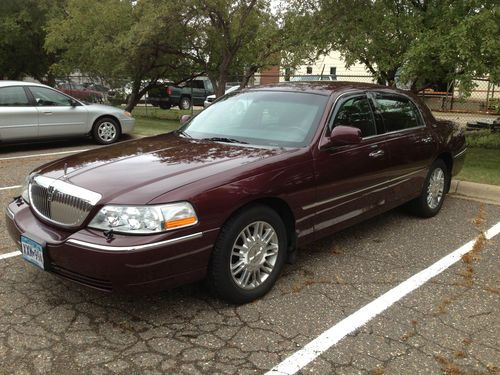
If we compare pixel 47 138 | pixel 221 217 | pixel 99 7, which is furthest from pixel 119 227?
pixel 99 7

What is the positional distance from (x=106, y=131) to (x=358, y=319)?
8888 mm

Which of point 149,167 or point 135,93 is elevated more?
point 135,93

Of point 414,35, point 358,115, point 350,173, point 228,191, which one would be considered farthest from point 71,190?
point 414,35

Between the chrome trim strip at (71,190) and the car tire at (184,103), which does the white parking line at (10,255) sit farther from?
the car tire at (184,103)

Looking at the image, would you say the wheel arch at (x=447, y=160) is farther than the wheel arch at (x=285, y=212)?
Yes

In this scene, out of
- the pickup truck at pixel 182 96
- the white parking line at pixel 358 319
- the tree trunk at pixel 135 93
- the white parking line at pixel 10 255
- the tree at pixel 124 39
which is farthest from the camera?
the pickup truck at pixel 182 96

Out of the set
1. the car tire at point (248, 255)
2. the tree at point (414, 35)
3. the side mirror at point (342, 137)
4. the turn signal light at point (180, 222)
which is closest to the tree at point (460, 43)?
the tree at point (414, 35)

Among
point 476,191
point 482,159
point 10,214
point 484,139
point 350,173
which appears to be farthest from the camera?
point 484,139

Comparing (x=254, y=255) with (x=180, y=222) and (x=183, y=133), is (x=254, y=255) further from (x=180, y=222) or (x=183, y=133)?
(x=183, y=133)

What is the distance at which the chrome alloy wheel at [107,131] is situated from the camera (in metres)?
11.0

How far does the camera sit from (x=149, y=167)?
3562mm

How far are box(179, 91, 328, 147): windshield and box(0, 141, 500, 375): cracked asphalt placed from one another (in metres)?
1.14

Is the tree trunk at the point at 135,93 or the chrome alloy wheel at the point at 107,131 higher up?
the tree trunk at the point at 135,93

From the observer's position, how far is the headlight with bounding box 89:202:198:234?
3047 mm
